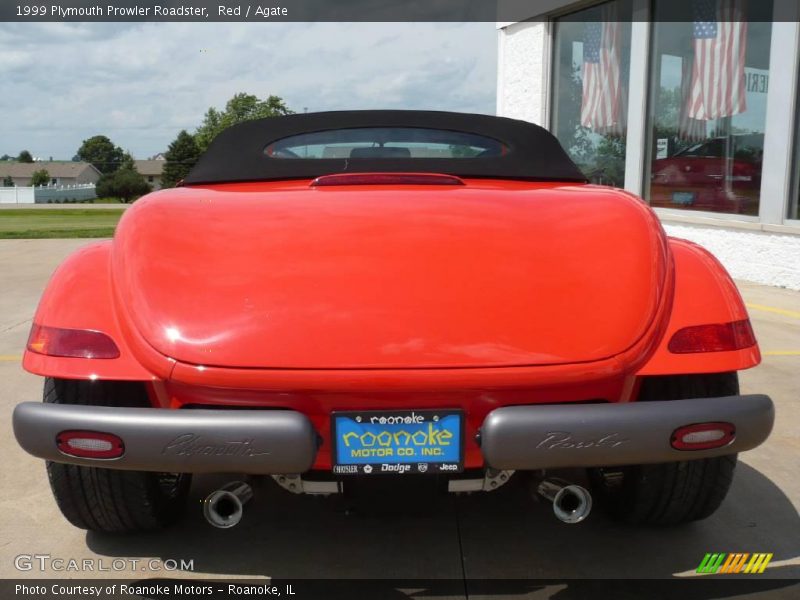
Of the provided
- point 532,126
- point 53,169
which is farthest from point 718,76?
point 53,169

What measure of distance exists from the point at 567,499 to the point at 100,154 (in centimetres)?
13399

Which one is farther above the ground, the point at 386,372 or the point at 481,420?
the point at 386,372

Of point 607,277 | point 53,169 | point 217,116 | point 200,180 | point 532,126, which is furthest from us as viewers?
point 53,169

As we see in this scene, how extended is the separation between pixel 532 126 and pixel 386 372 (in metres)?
1.64

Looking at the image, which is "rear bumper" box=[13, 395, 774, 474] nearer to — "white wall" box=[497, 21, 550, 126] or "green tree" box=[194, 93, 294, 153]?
"white wall" box=[497, 21, 550, 126]

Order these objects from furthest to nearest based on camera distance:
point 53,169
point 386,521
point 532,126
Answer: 1. point 53,169
2. point 532,126
3. point 386,521

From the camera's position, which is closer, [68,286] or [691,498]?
[68,286]

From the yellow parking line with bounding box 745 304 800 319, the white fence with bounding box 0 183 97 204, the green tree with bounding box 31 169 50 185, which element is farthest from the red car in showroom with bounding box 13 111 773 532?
the green tree with bounding box 31 169 50 185

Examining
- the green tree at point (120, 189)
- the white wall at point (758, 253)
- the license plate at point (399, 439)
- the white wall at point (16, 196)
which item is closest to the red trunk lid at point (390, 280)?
the license plate at point (399, 439)

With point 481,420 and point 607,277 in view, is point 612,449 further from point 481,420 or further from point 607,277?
point 607,277

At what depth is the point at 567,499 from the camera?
80.7 inches

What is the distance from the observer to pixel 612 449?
1770 millimetres

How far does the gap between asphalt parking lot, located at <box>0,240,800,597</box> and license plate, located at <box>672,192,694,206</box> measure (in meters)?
6.51

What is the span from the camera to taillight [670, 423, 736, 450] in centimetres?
182
